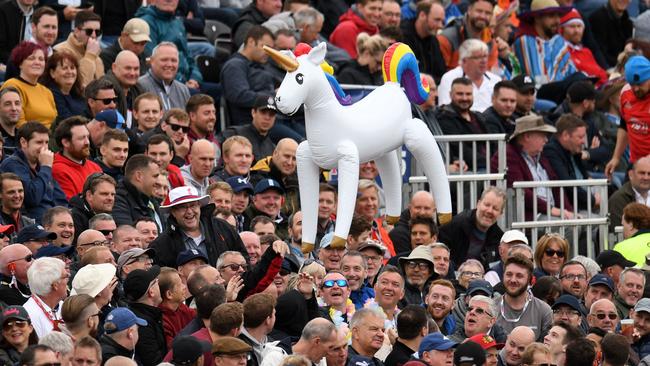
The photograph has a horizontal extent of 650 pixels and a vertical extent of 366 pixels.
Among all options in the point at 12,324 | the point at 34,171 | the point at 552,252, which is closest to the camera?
the point at 12,324

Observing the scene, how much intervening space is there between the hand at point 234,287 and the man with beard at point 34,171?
78.1 inches

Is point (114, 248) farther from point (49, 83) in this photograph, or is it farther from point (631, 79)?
point (631, 79)

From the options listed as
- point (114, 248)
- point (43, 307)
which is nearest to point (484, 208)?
point (114, 248)

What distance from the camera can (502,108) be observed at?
1717 cm

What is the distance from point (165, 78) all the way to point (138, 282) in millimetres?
4934

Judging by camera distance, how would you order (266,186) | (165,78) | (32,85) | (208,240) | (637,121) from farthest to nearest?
1. (637,121)
2. (165,78)
3. (32,85)
4. (266,186)
5. (208,240)

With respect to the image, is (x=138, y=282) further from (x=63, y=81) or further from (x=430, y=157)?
(x=63, y=81)

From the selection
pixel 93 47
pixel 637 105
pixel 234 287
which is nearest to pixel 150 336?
pixel 234 287

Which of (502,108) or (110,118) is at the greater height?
(110,118)

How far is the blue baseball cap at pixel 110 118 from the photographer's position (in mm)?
13984

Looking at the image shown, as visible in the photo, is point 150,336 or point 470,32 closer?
point 150,336

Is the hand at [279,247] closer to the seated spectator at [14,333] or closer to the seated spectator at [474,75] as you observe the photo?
the seated spectator at [14,333]

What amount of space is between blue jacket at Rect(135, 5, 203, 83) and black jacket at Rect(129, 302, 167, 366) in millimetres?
6053

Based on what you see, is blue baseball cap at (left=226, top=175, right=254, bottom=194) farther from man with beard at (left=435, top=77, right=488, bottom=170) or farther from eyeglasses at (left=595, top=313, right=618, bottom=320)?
man with beard at (left=435, top=77, right=488, bottom=170)
